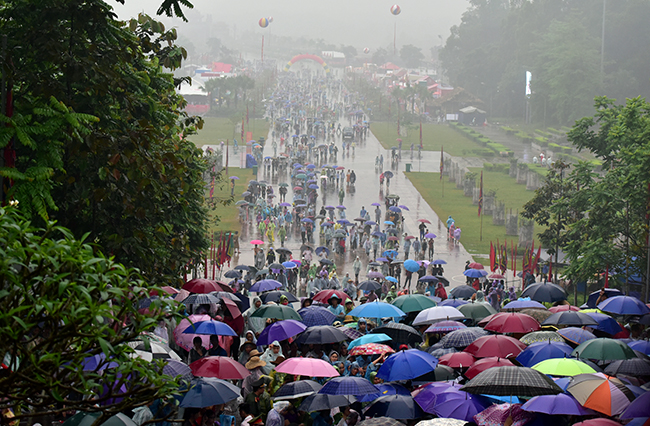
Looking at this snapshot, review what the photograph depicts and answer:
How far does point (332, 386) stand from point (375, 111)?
7909cm

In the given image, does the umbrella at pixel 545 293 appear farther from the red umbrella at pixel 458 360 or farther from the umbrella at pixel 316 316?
the red umbrella at pixel 458 360

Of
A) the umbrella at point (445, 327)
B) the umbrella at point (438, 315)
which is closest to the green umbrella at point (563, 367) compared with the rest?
the umbrella at point (445, 327)

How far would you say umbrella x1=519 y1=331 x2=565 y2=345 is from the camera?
37.9 ft

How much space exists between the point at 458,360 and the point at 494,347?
1.93ft

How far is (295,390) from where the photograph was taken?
30.0 ft

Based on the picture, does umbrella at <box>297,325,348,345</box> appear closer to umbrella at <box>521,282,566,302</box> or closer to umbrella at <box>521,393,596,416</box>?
umbrella at <box>521,393,596,416</box>

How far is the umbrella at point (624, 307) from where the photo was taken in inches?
558

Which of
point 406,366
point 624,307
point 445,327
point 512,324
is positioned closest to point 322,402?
point 406,366

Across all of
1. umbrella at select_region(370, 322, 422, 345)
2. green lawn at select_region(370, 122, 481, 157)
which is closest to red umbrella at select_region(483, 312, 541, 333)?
umbrella at select_region(370, 322, 422, 345)

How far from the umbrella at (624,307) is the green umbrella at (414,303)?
319 centimetres

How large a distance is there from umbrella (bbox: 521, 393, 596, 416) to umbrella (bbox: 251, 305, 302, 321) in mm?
5357

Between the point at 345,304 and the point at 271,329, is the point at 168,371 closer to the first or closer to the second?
the point at 271,329

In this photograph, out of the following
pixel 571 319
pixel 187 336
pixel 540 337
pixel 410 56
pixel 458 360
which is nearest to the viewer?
pixel 458 360

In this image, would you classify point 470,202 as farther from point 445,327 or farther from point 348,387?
point 348,387
